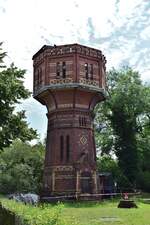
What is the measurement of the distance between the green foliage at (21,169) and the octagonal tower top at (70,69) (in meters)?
8.27

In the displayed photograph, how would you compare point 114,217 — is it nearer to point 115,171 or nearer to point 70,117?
point 70,117

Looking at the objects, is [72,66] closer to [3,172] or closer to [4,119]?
[3,172]

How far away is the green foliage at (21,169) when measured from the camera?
4134 cm

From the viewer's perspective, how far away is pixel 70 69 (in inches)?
1507

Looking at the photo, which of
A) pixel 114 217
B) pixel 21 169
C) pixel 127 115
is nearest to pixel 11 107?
pixel 114 217

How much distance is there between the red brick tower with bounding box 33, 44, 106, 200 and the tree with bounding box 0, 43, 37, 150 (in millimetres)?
15011

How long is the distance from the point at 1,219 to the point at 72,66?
2577cm

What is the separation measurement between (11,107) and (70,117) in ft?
56.0

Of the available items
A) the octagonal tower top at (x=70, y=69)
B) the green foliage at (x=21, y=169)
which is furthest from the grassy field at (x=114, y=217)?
the green foliage at (x=21, y=169)

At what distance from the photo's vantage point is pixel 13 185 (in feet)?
136

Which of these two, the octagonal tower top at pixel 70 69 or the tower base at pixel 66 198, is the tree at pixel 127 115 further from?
the tower base at pixel 66 198

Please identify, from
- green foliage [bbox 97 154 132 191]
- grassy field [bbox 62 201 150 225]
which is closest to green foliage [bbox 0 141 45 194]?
green foliage [bbox 97 154 132 191]

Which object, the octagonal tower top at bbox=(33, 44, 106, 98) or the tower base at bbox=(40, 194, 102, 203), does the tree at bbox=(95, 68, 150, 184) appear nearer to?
the octagonal tower top at bbox=(33, 44, 106, 98)

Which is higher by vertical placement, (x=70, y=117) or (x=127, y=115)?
(x=127, y=115)
